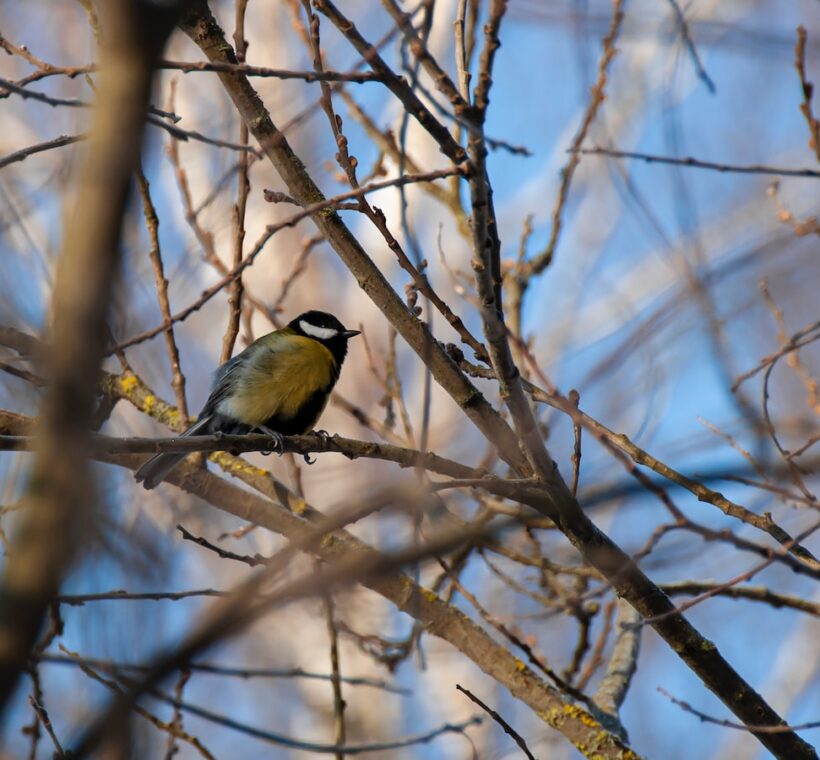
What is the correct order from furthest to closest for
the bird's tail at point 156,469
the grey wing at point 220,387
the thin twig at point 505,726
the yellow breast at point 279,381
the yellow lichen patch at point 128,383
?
the yellow breast at point 279,381 → the grey wing at point 220,387 → the yellow lichen patch at point 128,383 → the bird's tail at point 156,469 → the thin twig at point 505,726

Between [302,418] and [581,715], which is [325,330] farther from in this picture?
[581,715]

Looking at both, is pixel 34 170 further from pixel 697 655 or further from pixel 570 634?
pixel 570 634

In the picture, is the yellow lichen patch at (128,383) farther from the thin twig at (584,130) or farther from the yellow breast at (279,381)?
the thin twig at (584,130)

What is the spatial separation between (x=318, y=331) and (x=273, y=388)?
0.67 metres

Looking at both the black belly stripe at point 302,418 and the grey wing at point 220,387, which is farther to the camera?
the black belly stripe at point 302,418

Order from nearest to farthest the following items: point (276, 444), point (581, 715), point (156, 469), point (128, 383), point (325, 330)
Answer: point (581, 715) → point (276, 444) → point (156, 469) → point (128, 383) → point (325, 330)

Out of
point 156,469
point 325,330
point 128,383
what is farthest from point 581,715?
point 325,330

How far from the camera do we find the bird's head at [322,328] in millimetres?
4816

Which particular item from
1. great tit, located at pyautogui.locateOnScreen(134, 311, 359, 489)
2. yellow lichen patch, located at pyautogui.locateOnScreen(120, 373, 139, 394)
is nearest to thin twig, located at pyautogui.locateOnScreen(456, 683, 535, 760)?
yellow lichen patch, located at pyautogui.locateOnScreen(120, 373, 139, 394)

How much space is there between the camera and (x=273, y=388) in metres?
4.32

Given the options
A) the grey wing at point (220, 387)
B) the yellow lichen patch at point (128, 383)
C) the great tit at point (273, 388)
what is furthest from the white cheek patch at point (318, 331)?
the yellow lichen patch at point (128, 383)

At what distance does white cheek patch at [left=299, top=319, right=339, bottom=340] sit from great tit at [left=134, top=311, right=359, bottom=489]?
0.18 meters

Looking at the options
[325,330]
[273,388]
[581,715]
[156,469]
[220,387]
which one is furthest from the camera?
[325,330]

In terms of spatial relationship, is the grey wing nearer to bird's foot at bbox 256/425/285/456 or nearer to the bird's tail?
the bird's tail
